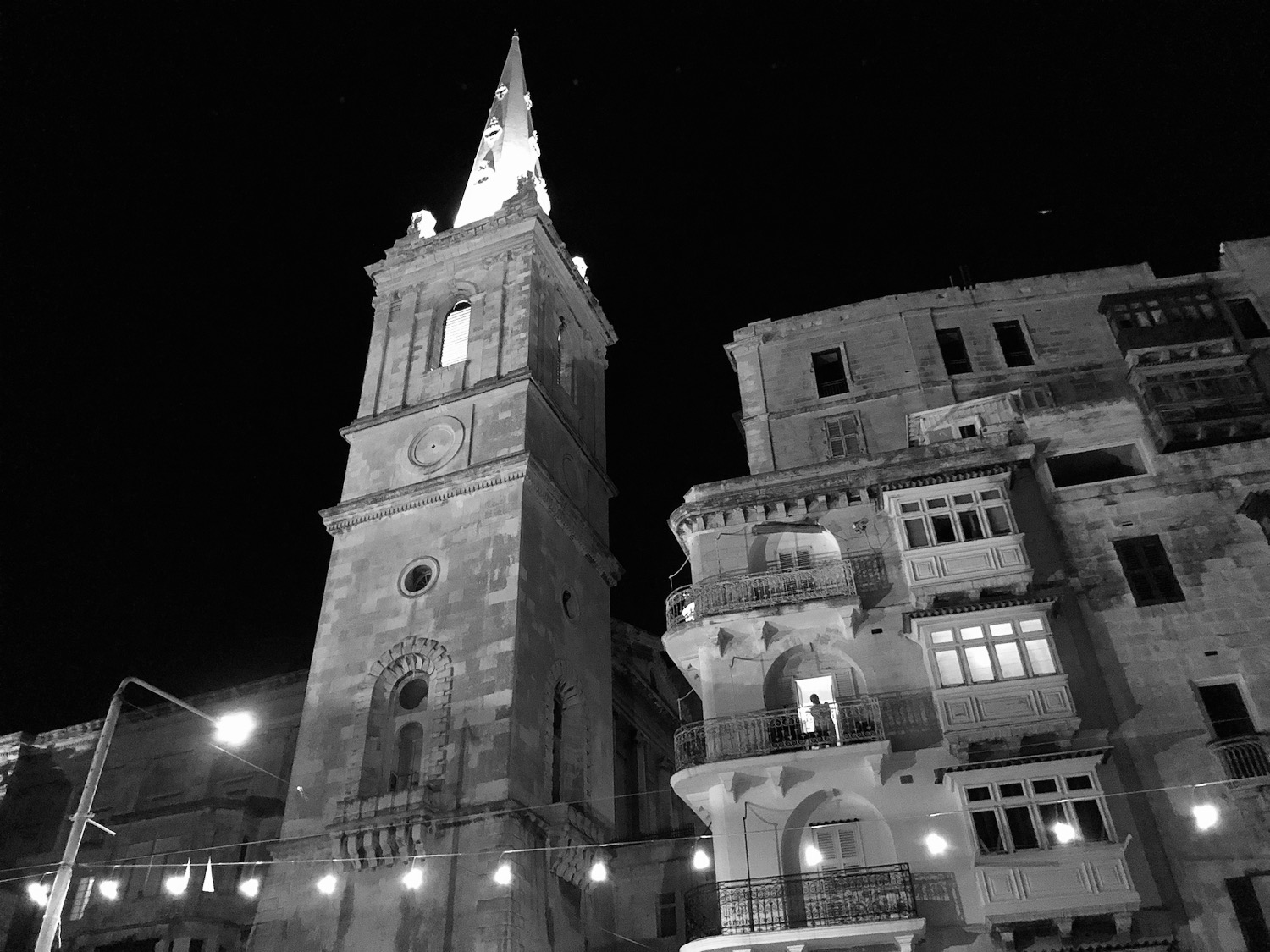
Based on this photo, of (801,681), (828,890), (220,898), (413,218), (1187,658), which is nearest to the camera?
(828,890)

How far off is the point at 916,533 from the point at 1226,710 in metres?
7.32

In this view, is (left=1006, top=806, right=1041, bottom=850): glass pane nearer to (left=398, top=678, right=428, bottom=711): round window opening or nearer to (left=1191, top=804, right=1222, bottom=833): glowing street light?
(left=1191, top=804, right=1222, bottom=833): glowing street light

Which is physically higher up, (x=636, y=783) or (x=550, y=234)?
(x=550, y=234)

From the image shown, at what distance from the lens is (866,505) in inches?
981

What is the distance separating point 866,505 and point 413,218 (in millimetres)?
28429

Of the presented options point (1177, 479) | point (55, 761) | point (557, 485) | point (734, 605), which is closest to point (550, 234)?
point (557, 485)

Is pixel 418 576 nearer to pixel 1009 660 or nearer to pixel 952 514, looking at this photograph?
pixel 952 514

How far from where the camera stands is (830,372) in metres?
31.5

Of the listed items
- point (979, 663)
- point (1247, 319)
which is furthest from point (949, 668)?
point (1247, 319)

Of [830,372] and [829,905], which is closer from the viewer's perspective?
[829,905]

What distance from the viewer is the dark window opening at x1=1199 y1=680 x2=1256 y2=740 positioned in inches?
816

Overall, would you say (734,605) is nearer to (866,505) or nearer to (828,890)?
(866,505)

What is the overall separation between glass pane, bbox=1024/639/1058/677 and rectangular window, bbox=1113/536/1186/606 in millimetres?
2845

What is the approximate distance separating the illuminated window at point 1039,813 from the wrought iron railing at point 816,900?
189 cm
